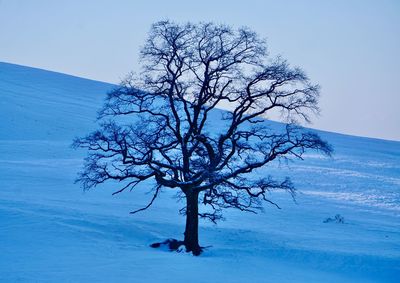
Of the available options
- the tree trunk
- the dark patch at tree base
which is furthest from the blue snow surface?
the tree trunk

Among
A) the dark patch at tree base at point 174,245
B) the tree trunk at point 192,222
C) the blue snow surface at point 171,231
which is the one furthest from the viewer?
the dark patch at tree base at point 174,245

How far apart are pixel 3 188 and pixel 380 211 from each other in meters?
18.9

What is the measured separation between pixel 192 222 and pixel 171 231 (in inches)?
141

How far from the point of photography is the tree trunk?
659 inches

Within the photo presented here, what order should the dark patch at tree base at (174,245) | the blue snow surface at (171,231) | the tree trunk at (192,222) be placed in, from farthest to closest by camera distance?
the dark patch at tree base at (174,245) → the tree trunk at (192,222) → the blue snow surface at (171,231)

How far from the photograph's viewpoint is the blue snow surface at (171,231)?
14422mm

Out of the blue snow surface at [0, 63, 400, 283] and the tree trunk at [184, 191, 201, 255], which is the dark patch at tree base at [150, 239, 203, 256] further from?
the blue snow surface at [0, 63, 400, 283]

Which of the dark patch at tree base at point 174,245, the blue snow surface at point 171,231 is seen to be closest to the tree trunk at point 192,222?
the dark patch at tree base at point 174,245

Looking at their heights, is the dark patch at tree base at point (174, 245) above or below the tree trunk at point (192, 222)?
below

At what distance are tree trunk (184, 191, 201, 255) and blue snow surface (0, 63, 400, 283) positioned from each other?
23.8 inches

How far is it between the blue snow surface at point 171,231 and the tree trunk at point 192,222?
0.60 m

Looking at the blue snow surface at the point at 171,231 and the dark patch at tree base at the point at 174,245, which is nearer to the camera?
the blue snow surface at the point at 171,231

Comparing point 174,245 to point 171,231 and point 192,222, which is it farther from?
point 171,231

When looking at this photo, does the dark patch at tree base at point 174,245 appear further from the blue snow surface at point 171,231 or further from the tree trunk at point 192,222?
the blue snow surface at point 171,231
